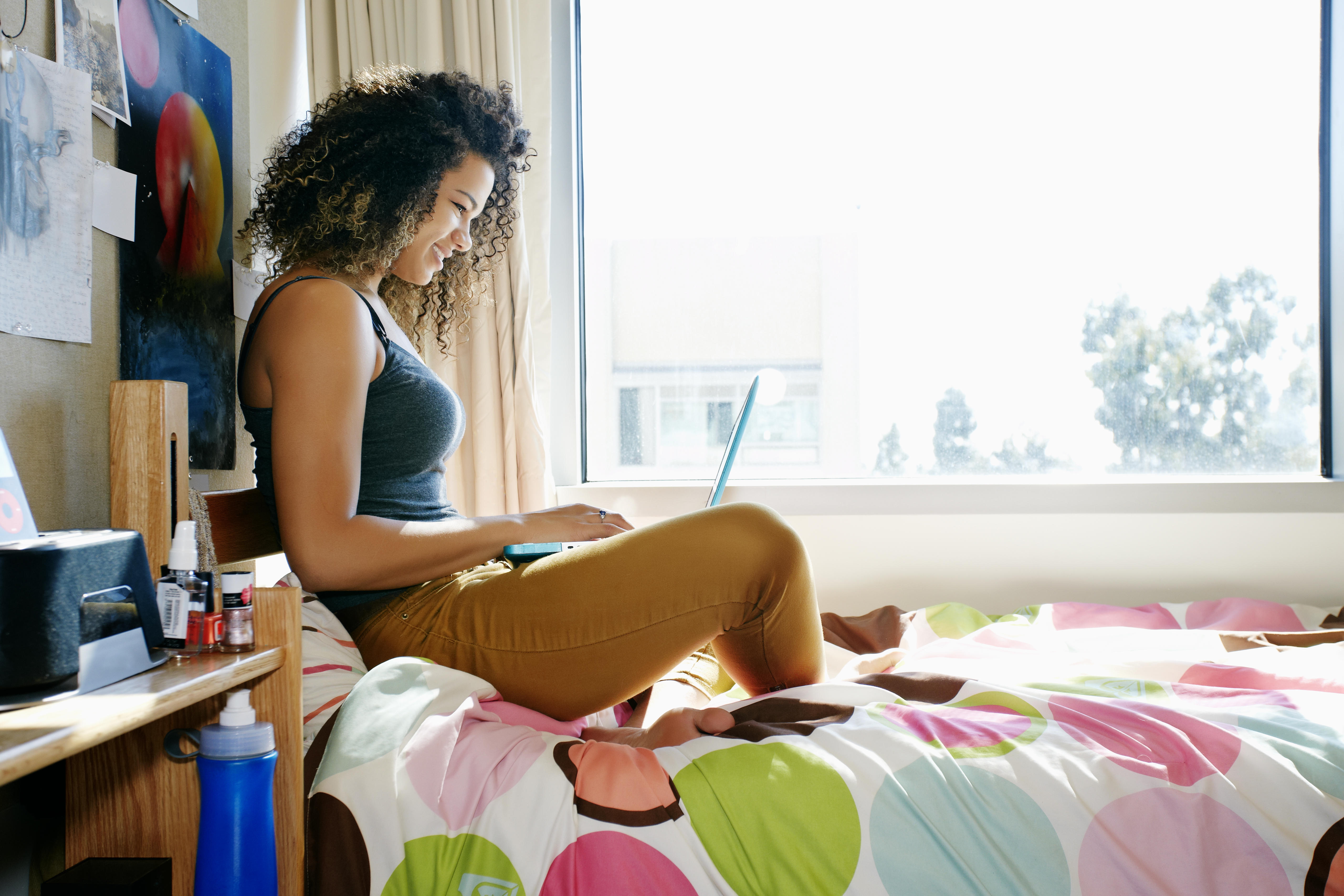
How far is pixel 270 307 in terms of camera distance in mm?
1011

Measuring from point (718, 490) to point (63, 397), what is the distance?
1.05m

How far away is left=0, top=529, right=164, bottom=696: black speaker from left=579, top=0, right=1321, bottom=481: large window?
4.51 feet

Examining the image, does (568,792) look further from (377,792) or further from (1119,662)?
(1119,662)

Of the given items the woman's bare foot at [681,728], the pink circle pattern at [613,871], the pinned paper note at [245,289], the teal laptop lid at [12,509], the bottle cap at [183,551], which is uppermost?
the pinned paper note at [245,289]

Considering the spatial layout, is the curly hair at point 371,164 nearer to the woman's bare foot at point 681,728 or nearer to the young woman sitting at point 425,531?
the young woman sitting at point 425,531

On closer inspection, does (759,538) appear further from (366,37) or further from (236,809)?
(366,37)

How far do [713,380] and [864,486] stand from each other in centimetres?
44

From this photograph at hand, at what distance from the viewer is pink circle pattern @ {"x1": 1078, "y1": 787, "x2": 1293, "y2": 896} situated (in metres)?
0.68

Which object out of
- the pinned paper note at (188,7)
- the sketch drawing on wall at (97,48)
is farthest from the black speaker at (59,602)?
the pinned paper note at (188,7)

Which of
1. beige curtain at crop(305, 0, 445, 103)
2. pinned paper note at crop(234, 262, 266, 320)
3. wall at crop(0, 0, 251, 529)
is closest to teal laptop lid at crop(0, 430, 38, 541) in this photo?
wall at crop(0, 0, 251, 529)

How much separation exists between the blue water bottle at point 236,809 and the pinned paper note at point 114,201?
72 cm

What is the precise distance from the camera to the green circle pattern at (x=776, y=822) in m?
0.68

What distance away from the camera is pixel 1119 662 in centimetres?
105

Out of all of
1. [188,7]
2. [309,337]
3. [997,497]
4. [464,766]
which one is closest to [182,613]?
[464,766]
